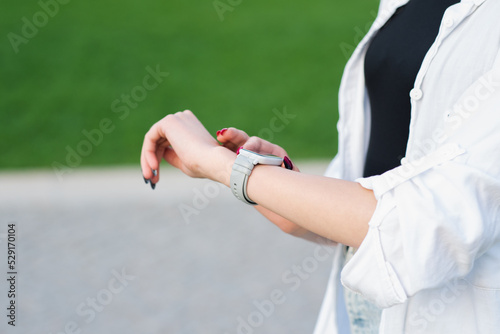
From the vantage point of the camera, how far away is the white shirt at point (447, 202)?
39.3 inches

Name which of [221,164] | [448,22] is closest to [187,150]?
[221,164]

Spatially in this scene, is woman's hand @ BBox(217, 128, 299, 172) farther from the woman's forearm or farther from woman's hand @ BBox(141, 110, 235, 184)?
the woman's forearm

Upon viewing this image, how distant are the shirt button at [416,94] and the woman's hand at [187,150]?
390 millimetres

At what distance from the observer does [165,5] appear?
36.4ft

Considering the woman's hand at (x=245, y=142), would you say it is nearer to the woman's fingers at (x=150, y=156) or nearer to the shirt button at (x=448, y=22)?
the woman's fingers at (x=150, y=156)

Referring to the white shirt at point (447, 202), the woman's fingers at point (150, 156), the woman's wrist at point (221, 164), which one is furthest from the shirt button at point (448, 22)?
the woman's fingers at point (150, 156)

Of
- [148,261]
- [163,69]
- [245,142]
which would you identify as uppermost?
[245,142]

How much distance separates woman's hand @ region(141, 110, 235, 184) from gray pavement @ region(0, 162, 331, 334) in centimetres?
212

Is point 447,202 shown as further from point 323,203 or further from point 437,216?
point 323,203

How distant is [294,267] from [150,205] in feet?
4.39

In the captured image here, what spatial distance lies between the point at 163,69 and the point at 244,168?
7.47m

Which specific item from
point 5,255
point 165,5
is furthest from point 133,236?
point 165,5

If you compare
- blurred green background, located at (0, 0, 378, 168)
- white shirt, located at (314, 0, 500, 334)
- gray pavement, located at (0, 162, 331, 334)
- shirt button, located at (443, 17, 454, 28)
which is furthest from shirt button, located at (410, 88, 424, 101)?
blurred green background, located at (0, 0, 378, 168)

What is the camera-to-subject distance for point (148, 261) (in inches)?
156
